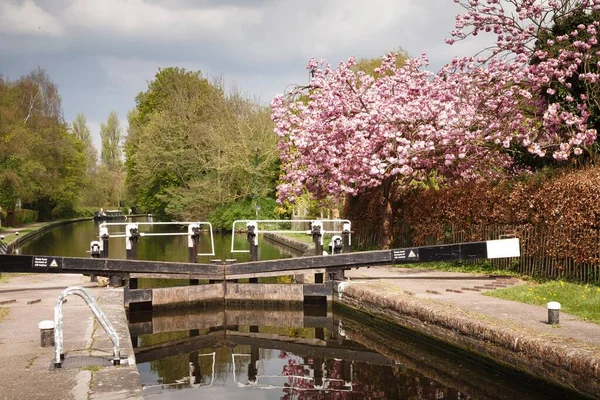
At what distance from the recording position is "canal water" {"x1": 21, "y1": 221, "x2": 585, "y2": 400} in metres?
8.43

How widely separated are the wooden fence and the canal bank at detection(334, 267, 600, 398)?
2.46ft

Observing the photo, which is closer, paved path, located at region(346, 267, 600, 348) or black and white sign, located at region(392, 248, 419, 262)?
paved path, located at region(346, 267, 600, 348)

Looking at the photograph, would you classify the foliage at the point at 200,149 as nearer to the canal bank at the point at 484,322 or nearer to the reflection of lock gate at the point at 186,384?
the canal bank at the point at 484,322

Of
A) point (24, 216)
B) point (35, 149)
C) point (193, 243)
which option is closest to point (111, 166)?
point (24, 216)

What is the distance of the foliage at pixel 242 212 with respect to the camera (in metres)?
41.5

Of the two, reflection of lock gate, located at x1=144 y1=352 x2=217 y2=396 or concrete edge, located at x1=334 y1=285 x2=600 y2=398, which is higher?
concrete edge, located at x1=334 y1=285 x2=600 y2=398

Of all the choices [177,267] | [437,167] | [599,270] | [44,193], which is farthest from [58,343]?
[44,193]

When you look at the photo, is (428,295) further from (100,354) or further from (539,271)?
(100,354)

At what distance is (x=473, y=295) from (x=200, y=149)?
3698 centimetres

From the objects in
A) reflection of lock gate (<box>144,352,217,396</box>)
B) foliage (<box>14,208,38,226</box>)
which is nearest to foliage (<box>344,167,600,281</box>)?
reflection of lock gate (<box>144,352,217,396</box>)

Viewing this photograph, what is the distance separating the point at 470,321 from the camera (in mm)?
9398

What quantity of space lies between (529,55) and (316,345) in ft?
31.1

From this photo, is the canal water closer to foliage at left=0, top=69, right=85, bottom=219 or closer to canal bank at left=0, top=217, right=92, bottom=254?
canal bank at left=0, top=217, right=92, bottom=254

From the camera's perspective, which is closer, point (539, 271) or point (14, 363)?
point (14, 363)
